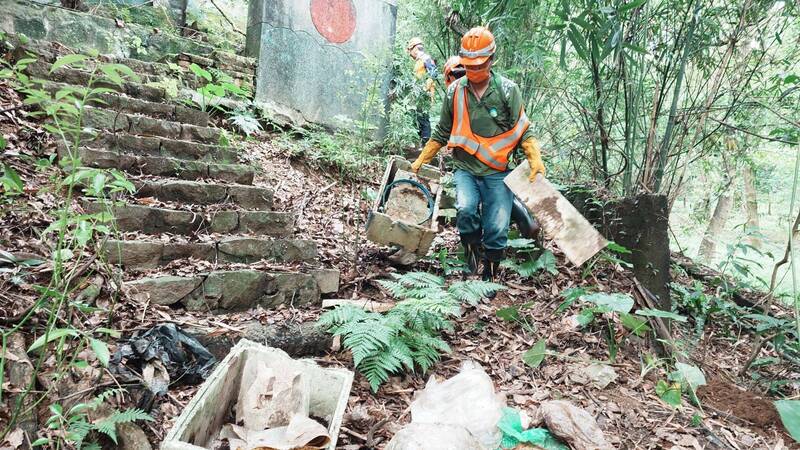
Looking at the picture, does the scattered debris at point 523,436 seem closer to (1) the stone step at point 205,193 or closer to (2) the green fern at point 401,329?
(2) the green fern at point 401,329

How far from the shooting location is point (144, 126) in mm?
3814

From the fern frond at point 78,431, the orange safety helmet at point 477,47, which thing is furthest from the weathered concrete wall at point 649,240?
the fern frond at point 78,431

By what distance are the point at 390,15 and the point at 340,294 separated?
6045mm

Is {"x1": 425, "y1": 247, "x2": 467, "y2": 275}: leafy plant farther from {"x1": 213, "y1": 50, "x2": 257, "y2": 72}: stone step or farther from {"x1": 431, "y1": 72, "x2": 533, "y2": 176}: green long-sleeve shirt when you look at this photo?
{"x1": 213, "y1": 50, "x2": 257, "y2": 72}: stone step

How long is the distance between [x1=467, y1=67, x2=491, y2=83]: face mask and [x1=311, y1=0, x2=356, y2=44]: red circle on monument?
14.0ft

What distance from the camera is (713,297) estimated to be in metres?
4.48

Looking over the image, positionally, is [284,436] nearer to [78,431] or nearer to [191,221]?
[78,431]


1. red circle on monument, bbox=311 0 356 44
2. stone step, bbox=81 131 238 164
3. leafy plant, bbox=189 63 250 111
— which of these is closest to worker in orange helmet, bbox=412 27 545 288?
stone step, bbox=81 131 238 164

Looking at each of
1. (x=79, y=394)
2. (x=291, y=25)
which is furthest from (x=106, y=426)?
(x=291, y=25)

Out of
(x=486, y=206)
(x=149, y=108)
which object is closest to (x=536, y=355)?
(x=486, y=206)

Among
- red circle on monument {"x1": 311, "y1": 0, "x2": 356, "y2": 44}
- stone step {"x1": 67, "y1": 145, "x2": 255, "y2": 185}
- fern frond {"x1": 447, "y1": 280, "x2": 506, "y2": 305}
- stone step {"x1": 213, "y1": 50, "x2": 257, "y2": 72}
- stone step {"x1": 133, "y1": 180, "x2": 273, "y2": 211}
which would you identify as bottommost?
fern frond {"x1": 447, "y1": 280, "x2": 506, "y2": 305}

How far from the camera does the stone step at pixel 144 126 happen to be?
355 centimetres

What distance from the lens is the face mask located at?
3.55 meters

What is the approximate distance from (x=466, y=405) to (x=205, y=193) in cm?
258
